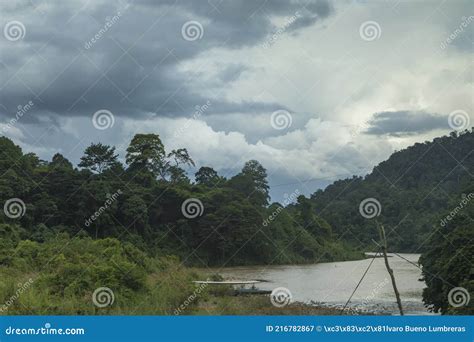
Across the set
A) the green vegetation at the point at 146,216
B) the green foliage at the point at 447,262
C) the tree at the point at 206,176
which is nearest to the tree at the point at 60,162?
the green vegetation at the point at 146,216

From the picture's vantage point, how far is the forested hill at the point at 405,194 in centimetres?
3556

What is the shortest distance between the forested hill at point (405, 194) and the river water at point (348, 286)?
4305 millimetres

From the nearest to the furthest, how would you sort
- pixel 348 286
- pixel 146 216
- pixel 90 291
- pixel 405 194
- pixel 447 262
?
pixel 90 291 → pixel 447 262 → pixel 348 286 → pixel 146 216 → pixel 405 194

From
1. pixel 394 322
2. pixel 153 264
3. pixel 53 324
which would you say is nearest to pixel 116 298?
pixel 53 324

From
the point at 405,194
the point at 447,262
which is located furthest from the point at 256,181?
the point at 447,262

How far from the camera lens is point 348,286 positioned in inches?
909

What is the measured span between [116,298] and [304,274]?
19.9m

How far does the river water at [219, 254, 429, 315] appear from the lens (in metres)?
17.9

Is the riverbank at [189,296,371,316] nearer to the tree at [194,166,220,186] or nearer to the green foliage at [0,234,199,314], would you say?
the green foliage at [0,234,199,314]

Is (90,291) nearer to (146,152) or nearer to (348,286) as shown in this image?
(348,286)

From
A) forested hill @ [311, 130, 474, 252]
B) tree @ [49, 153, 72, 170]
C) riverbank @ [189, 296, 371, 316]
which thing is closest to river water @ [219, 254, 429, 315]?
riverbank @ [189, 296, 371, 316]

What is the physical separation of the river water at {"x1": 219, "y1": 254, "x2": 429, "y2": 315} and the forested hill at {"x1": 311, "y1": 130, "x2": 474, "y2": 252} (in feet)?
14.1

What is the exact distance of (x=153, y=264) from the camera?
18.1 metres

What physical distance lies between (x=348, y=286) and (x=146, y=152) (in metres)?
18.4
